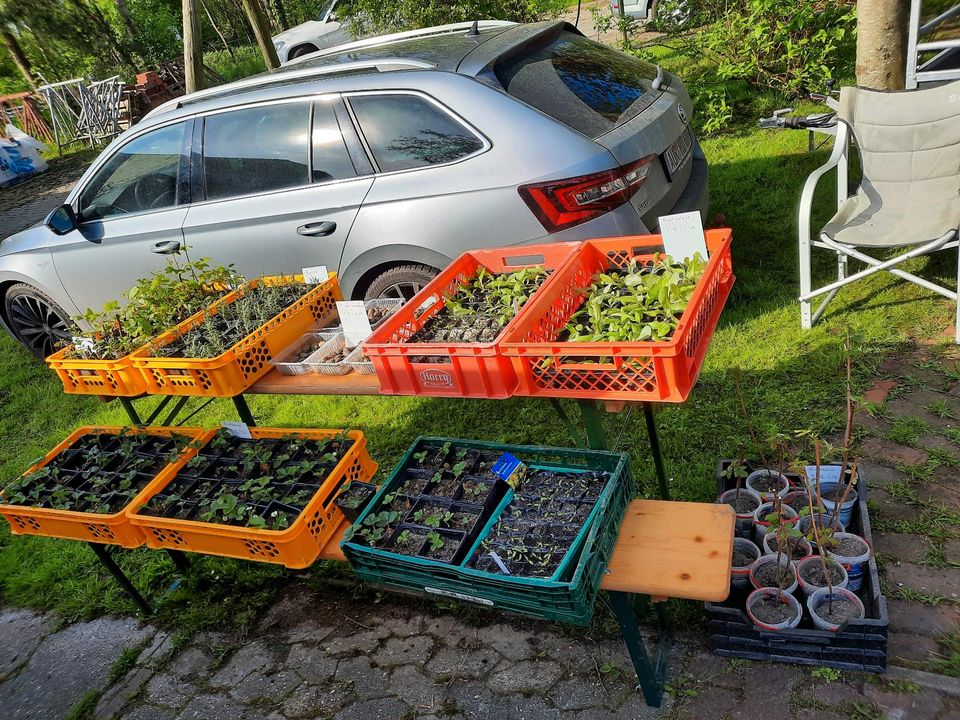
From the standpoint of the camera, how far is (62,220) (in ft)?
14.1

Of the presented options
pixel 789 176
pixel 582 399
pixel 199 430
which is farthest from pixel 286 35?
pixel 582 399

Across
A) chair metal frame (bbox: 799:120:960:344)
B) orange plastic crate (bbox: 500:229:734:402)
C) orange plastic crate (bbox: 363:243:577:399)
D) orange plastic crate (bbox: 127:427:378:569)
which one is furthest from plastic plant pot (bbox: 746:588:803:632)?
chair metal frame (bbox: 799:120:960:344)

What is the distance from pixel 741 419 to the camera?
334cm

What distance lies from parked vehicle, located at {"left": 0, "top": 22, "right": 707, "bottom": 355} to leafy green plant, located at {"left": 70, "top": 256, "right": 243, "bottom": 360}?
1.86ft

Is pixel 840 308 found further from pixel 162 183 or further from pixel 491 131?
pixel 162 183

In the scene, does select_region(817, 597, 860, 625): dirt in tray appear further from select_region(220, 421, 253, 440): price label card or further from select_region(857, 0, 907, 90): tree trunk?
select_region(857, 0, 907, 90): tree trunk

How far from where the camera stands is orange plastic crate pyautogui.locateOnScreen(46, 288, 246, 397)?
2.88 m

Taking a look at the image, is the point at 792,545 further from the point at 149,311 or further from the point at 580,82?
the point at 149,311

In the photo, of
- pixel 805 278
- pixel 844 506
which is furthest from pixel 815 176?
pixel 844 506

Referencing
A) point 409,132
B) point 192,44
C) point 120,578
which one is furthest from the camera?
point 192,44

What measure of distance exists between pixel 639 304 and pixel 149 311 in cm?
227

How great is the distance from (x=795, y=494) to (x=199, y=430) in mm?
2507

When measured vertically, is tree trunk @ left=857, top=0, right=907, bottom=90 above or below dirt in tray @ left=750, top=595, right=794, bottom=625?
above

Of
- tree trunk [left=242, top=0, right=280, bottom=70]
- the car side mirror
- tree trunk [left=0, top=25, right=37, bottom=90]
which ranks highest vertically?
tree trunk [left=0, top=25, right=37, bottom=90]
